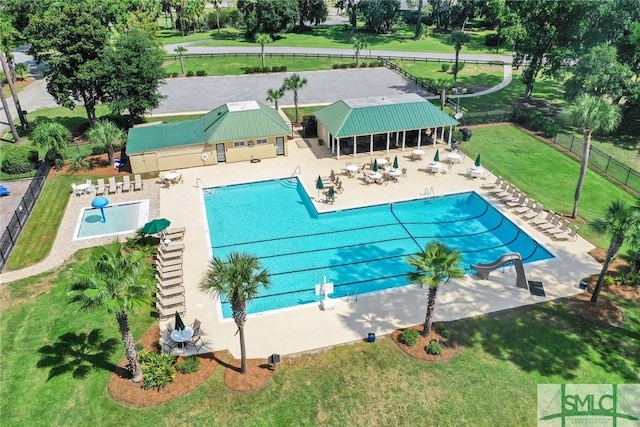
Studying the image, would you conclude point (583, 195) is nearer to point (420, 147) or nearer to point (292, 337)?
point (420, 147)

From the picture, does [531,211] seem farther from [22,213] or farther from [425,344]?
[22,213]

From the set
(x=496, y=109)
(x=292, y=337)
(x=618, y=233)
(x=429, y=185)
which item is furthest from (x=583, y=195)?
(x=292, y=337)

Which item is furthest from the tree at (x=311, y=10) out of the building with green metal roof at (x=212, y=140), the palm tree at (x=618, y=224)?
the palm tree at (x=618, y=224)

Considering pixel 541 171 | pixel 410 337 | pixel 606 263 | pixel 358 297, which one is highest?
pixel 606 263

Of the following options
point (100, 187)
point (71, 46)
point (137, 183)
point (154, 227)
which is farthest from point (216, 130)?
point (71, 46)

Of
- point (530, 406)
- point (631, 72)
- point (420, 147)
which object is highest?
point (631, 72)

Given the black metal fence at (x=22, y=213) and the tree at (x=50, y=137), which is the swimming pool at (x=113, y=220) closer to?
the black metal fence at (x=22, y=213)
